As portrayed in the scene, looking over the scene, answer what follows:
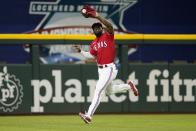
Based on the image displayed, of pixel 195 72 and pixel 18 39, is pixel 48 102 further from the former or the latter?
pixel 195 72

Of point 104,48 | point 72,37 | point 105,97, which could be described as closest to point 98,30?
point 104,48

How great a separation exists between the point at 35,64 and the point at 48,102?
73 cm

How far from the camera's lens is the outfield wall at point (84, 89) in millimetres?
13984

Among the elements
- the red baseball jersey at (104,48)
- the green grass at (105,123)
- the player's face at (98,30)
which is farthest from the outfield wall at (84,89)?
the player's face at (98,30)

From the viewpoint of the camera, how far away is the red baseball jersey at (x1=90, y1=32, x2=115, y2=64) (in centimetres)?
1192

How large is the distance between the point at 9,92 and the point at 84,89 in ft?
4.49

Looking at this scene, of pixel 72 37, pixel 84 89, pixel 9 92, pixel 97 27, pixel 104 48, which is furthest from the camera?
pixel 72 37

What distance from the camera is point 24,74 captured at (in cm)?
1402

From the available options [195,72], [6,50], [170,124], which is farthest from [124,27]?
[170,124]

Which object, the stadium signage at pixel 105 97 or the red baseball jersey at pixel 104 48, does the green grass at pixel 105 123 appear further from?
the red baseball jersey at pixel 104 48

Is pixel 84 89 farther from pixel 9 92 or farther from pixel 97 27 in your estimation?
pixel 97 27

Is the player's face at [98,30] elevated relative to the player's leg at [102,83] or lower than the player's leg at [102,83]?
elevated

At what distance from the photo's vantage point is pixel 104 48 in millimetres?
11914

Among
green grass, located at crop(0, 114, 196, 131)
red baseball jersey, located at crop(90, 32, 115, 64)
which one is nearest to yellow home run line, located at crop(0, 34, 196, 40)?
green grass, located at crop(0, 114, 196, 131)
